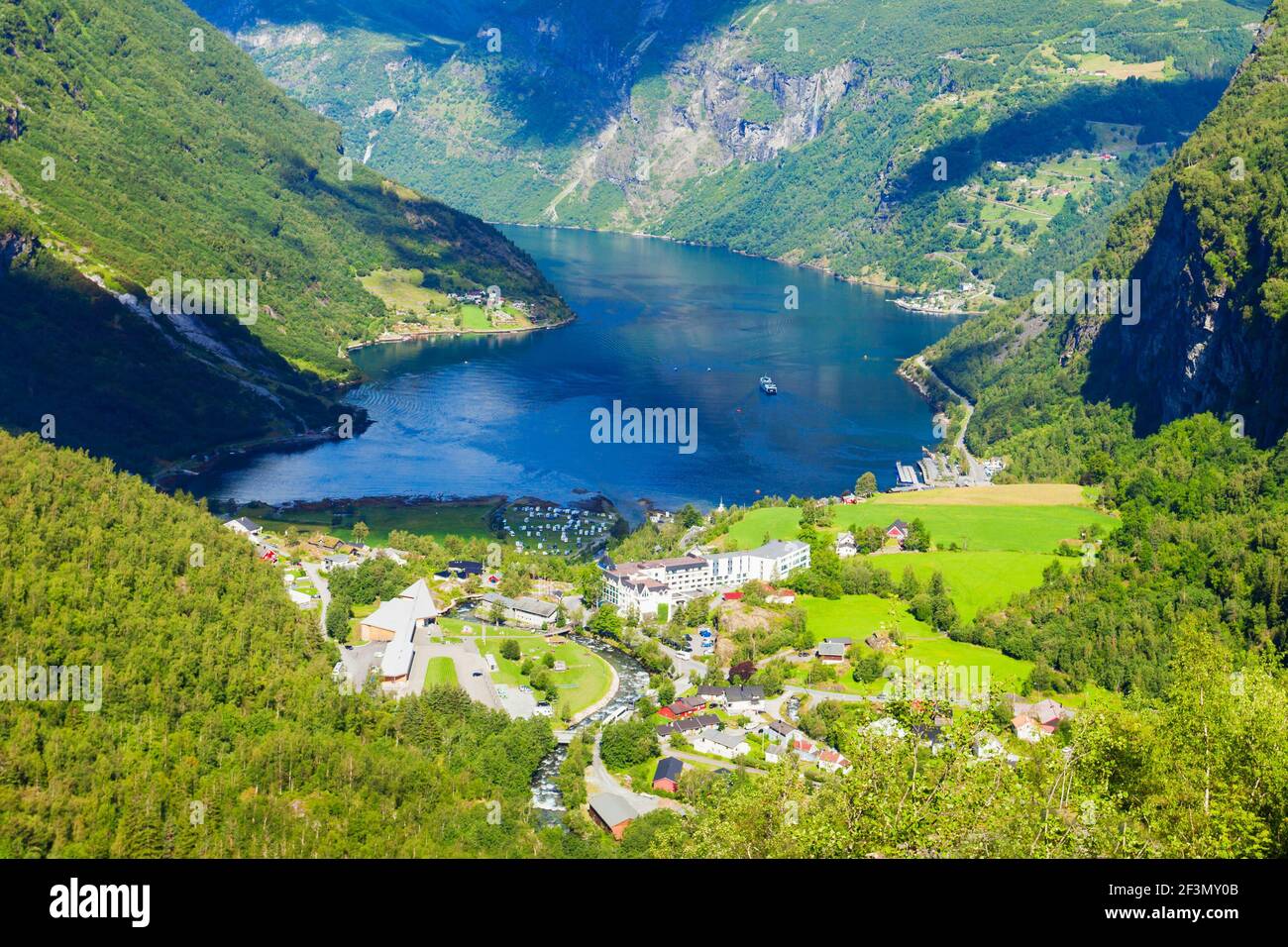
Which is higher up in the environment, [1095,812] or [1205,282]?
[1205,282]

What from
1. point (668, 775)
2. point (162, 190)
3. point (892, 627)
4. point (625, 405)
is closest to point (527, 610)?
point (892, 627)

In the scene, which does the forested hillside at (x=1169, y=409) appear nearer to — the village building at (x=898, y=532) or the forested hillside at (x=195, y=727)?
the village building at (x=898, y=532)

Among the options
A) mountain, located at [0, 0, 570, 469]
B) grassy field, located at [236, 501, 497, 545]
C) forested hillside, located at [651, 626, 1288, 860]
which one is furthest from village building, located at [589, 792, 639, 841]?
mountain, located at [0, 0, 570, 469]

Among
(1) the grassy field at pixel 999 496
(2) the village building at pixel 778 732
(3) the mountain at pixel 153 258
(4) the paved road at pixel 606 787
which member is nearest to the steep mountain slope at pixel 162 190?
(3) the mountain at pixel 153 258

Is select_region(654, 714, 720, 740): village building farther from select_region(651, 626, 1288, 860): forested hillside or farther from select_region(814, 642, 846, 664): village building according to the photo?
select_region(651, 626, 1288, 860): forested hillside

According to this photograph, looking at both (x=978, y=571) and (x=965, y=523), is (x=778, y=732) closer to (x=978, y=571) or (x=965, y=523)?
(x=978, y=571)
